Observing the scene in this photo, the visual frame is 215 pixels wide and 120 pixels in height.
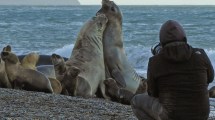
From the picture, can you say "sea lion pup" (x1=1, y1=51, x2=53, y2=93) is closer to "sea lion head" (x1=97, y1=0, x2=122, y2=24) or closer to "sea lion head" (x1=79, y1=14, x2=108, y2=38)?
"sea lion head" (x1=79, y1=14, x2=108, y2=38)

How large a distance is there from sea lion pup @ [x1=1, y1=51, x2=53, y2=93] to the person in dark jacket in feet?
12.5

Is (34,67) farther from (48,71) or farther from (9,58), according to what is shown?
(9,58)

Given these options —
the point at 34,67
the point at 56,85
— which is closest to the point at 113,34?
the point at 34,67

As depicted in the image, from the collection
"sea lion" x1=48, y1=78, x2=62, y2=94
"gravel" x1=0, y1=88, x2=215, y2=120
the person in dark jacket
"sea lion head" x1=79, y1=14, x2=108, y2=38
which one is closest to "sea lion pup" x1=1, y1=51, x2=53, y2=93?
"sea lion" x1=48, y1=78, x2=62, y2=94

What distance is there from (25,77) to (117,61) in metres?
1.78

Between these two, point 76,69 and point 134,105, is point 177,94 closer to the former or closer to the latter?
point 134,105

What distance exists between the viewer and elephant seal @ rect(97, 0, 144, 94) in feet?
33.8

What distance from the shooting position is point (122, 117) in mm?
6781

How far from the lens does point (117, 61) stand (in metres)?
10.4

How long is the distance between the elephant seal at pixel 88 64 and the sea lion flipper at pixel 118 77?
0.90 ft

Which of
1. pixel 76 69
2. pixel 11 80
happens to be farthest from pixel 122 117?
pixel 11 80

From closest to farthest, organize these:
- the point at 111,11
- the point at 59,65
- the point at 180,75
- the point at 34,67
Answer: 1. the point at 180,75
2. the point at 59,65
3. the point at 34,67
4. the point at 111,11

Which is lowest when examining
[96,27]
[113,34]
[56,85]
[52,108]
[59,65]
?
[56,85]

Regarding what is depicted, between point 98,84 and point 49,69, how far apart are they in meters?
1.08
